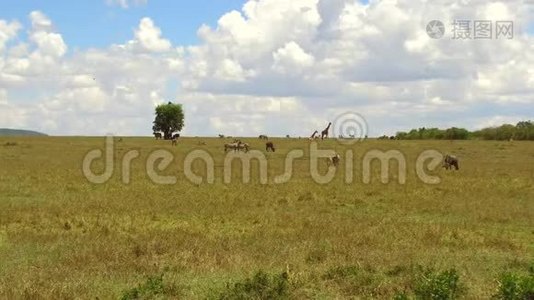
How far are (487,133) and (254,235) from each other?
89.4m

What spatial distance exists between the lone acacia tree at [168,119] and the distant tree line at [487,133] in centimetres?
3692

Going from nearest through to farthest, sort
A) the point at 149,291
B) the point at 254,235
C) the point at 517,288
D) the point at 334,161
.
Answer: the point at 517,288 → the point at 149,291 → the point at 254,235 → the point at 334,161

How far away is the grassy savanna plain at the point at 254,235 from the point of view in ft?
34.0

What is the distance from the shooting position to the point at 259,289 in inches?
365

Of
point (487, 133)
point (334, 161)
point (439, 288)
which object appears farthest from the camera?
point (487, 133)

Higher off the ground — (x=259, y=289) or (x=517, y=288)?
(x=517, y=288)

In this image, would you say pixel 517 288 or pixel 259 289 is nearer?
pixel 517 288

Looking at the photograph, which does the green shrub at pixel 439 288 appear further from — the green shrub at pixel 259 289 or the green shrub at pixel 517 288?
the green shrub at pixel 259 289

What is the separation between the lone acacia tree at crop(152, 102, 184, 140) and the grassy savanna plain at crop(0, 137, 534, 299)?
81.5 metres

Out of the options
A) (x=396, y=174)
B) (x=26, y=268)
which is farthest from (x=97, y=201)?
(x=396, y=174)

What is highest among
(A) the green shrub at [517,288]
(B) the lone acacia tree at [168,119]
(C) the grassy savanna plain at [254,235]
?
(B) the lone acacia tree at [168,119]

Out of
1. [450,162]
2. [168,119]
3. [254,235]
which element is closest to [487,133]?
[168,119]

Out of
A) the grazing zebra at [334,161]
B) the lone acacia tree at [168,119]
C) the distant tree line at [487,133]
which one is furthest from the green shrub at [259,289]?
the lone acacia tree at [168,119]

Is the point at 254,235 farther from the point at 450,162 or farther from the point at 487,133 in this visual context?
the point at 487,133
